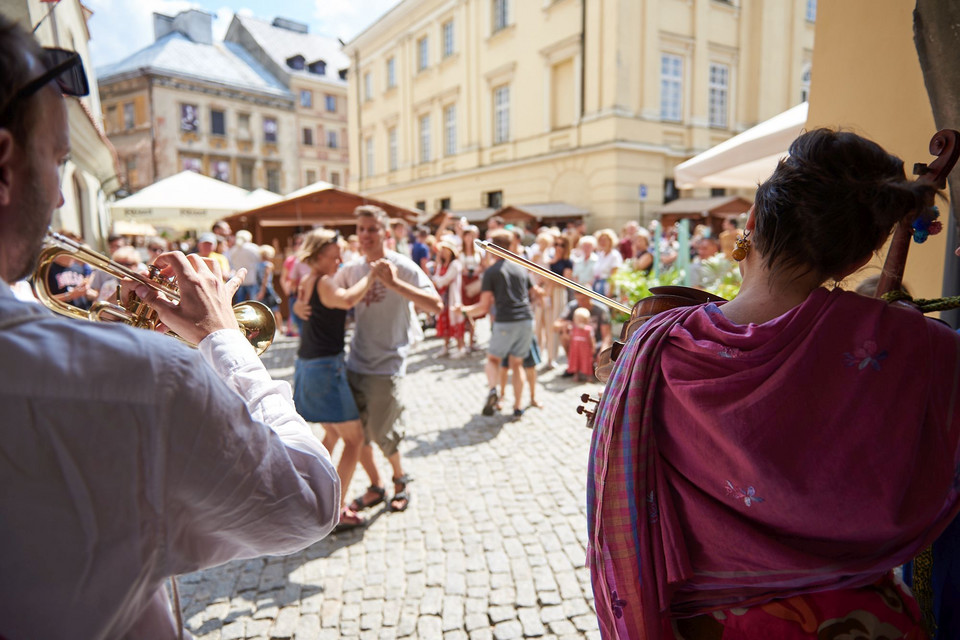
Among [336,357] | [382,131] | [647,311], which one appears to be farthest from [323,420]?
[382,131]

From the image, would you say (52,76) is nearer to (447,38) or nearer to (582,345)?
(582,345)

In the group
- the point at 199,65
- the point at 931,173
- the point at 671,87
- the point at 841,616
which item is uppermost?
the point at 199,65

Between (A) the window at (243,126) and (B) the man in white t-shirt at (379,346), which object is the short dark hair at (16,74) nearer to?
(B) the man in white t-shirt at (379,346)

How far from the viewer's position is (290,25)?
44.3 metres

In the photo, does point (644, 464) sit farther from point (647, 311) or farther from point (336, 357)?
point (336, 357)

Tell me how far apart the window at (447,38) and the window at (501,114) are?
12.3 ft

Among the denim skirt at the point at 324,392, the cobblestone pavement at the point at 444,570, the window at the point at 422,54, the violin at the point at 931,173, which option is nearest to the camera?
the violin at the point at 931,173

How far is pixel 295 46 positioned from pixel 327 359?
4660 cm

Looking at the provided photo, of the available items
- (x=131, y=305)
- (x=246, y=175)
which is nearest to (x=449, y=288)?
(x=131, y=305)

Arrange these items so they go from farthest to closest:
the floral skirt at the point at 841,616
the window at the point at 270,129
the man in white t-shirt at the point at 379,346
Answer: the window at the point at 270,129, the man in white t-shirt at the point at 379,346, the floral skirt at the point at 841,616

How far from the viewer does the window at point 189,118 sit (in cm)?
3475

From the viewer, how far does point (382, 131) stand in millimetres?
28984

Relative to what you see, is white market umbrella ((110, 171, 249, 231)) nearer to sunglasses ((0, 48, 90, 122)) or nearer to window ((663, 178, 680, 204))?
sunglasses ((0, 48, 90, 122))

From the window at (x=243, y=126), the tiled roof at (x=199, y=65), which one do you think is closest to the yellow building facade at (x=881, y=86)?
the tiled roof at (x=199, y=65)
